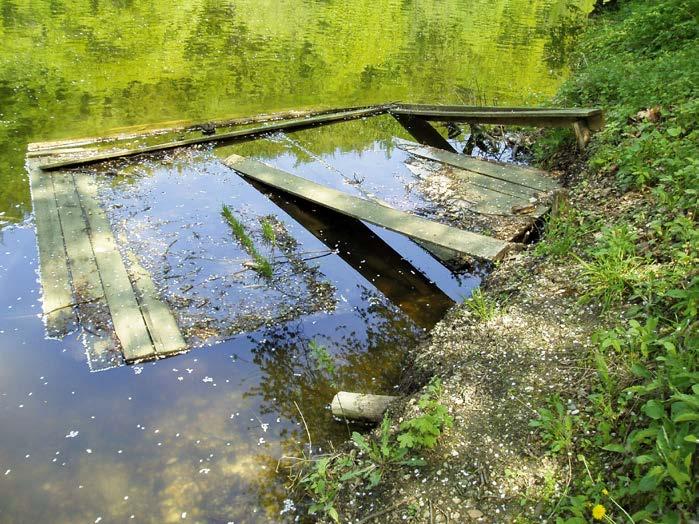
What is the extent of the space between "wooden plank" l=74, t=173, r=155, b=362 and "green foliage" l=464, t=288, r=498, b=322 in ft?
8.50

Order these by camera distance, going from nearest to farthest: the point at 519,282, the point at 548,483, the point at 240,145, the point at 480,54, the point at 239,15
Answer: the point at 548,483, the point at 519,282, the point at 240,145, the point at 480,54, the point at 239,15

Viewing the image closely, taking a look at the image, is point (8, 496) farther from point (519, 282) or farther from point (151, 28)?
point (151, 28)

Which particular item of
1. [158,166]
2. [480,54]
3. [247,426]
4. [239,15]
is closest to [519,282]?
[247,426]

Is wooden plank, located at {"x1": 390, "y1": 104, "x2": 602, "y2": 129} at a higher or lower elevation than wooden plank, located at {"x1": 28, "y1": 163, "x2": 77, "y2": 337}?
higher

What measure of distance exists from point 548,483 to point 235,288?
3.37 m

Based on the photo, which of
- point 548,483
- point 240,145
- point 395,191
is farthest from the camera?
point 240,145

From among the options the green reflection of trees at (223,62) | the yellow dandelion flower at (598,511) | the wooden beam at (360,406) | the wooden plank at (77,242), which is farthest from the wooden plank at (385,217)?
the green reflection of trees at (223,62)

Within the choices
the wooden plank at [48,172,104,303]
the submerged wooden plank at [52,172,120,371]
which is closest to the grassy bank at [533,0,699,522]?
the submerged wooden plank at [52,172,120,371]

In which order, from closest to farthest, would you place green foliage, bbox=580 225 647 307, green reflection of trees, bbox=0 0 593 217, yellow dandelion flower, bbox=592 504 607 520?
yellow dandelion flower, bbox=592 504 607 520
green foliage, bbox=580 225 647 307
green reflection of trees, bbox=0 0 593 217

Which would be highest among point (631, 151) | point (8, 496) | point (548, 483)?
point (631, 151)

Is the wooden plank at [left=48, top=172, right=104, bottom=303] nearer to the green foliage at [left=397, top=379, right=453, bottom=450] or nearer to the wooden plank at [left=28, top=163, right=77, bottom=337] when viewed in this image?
the wooden plank at [left=28, top=163, right=77, bottom=337]

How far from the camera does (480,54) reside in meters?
16.4

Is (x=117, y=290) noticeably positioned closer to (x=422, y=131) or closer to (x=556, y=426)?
(x=556, y=426)

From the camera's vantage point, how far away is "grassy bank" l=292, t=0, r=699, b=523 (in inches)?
92.5
